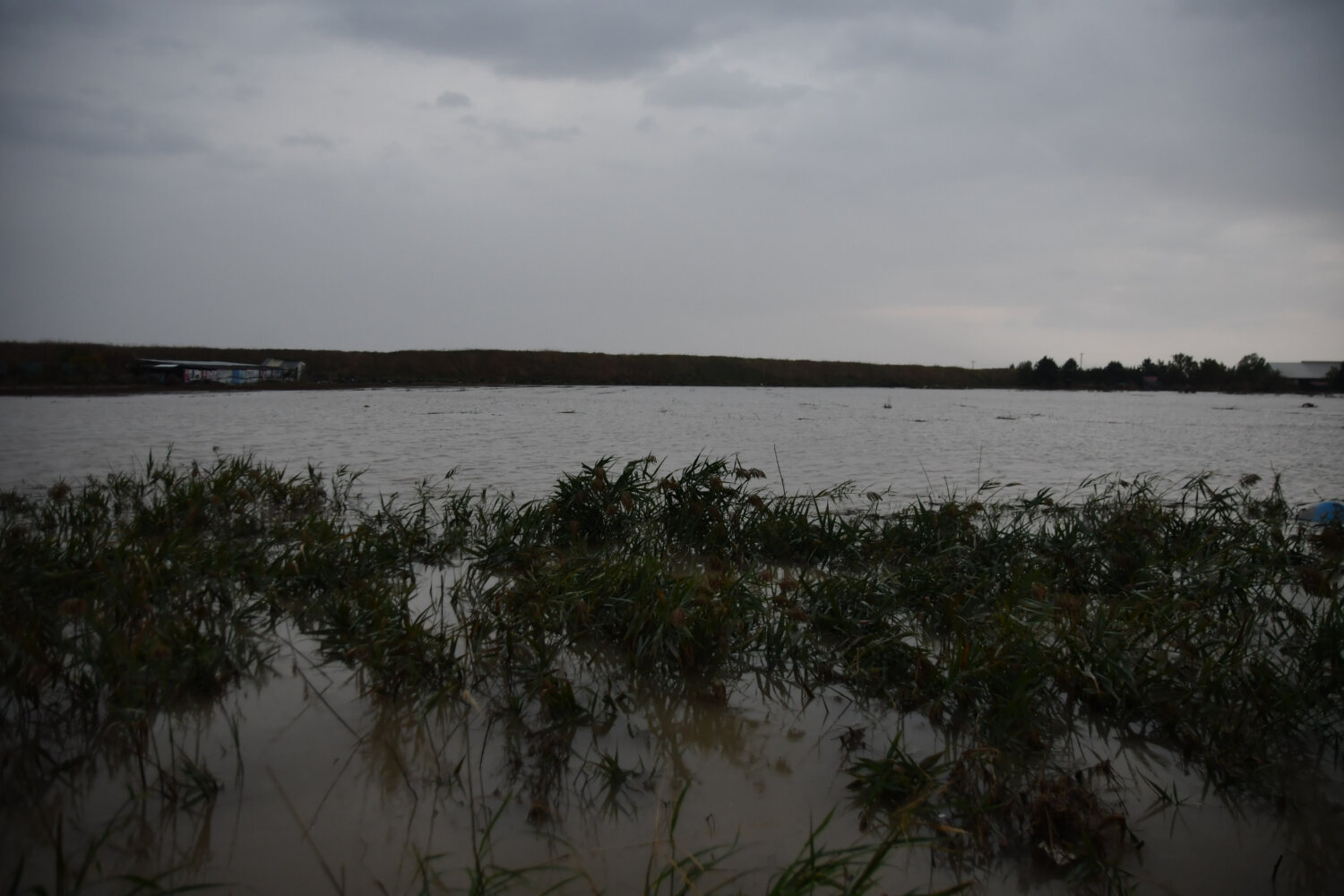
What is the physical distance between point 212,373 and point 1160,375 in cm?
8091

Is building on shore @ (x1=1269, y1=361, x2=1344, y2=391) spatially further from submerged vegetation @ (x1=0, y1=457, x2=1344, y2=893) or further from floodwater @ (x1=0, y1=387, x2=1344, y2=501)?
submerged vegetation @ (x1=0, y1=457, x2=1344, y2=893)

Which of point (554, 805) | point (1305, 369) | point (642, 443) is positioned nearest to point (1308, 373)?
point (1305, 369)

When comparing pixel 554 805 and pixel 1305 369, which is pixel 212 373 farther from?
pixel 1305 369

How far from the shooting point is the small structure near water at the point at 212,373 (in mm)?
35684

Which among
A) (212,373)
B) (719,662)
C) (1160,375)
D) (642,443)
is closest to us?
(719,662)

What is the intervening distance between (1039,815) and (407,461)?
33.9 feet

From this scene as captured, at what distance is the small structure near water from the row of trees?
68.9 meters

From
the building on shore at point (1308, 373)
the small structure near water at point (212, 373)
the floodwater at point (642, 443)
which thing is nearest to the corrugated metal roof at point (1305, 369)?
the building on shore at point (1308, 373)

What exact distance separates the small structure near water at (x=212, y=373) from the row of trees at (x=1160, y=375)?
226ft

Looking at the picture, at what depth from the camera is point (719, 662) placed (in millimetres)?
3648

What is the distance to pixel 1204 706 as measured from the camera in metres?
3.05

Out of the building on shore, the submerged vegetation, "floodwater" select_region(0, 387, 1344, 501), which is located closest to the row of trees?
the building on shore

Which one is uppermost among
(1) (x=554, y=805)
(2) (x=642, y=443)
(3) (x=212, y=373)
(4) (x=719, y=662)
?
(3) (x=212, y=373)

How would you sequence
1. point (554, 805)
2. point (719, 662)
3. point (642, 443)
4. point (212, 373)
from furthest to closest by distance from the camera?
1. point (212, 373)
2. point (642, 443)
3. point (719, 662)
4. point (554, 805)
